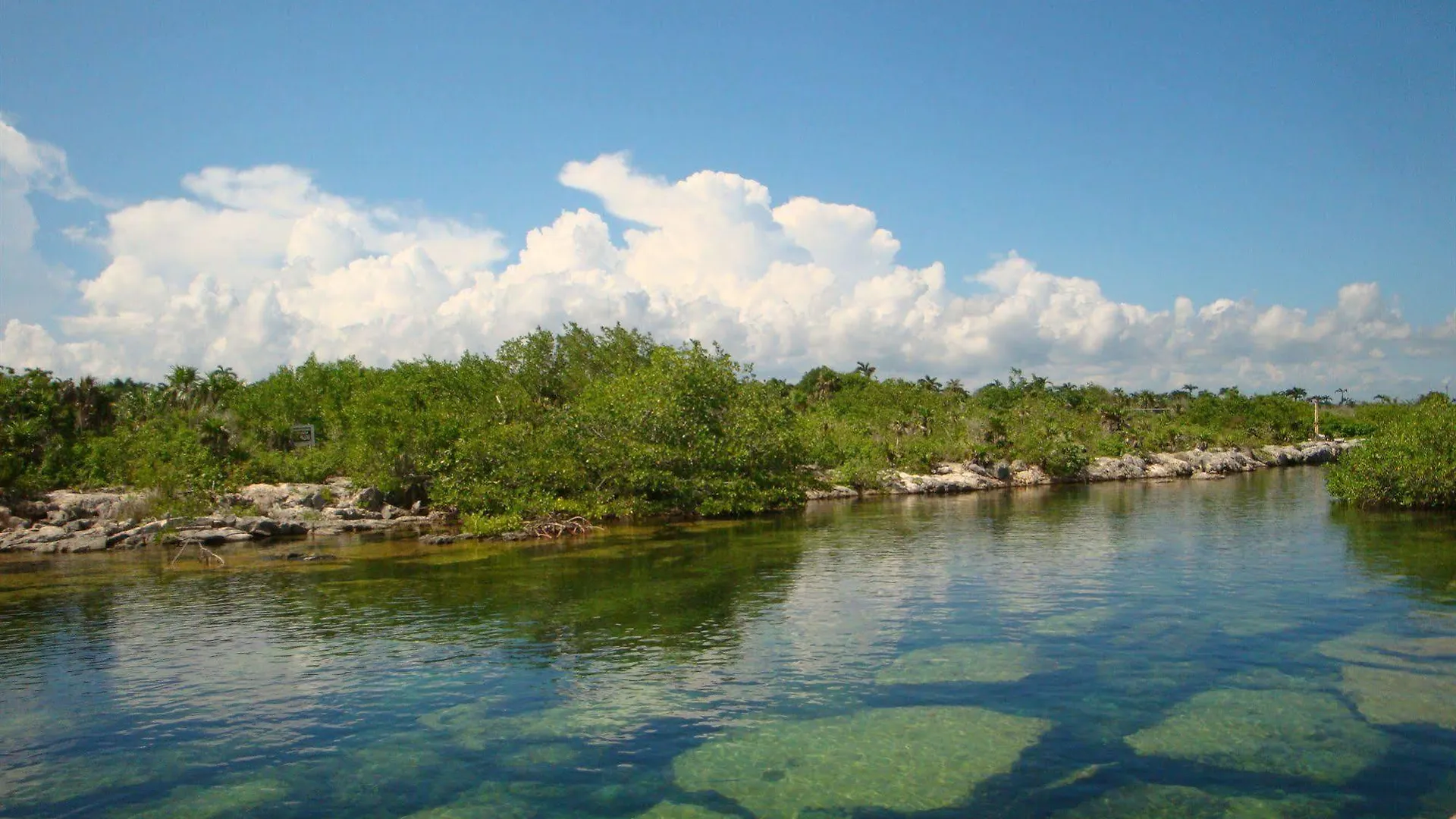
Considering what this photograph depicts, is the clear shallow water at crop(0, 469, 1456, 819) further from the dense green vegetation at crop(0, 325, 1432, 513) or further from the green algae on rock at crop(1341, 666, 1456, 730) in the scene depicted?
the dense green vegetation at crop(0, 325, 1432, 513)

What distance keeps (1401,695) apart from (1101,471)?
70.5 meters

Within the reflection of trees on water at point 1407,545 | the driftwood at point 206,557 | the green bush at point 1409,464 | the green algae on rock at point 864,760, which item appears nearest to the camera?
the green algae on rock at point 864,760

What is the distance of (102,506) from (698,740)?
4894cm

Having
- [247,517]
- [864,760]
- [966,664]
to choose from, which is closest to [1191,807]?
[864,760]

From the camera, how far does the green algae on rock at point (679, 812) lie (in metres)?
12.1

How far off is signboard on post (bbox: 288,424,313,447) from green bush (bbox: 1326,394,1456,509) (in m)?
76.0

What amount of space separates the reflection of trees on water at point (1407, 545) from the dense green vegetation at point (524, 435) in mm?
11531

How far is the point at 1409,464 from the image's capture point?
41.8 meters

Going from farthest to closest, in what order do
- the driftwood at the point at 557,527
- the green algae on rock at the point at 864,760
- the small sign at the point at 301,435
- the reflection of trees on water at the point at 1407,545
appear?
the small sign at the point at 301,435, the driftwood at the point at 557,527, the reflection of trees on water at the point at 1407,545, the green algae on rock at the point at 864,760

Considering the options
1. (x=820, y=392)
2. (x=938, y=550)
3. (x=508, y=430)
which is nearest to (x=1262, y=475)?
(x=820, y=392)

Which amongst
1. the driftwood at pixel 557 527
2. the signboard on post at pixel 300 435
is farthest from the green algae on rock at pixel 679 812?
the signboard on post at pixel 300 435

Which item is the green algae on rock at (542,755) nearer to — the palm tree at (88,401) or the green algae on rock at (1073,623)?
the green algae on rock at (1073,623)

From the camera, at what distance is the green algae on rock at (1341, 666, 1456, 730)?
14758mm

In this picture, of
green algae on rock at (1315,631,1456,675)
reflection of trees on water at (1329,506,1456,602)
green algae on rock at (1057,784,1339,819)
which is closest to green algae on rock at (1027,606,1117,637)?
green algae on rock at (1315,631,1456,675)
